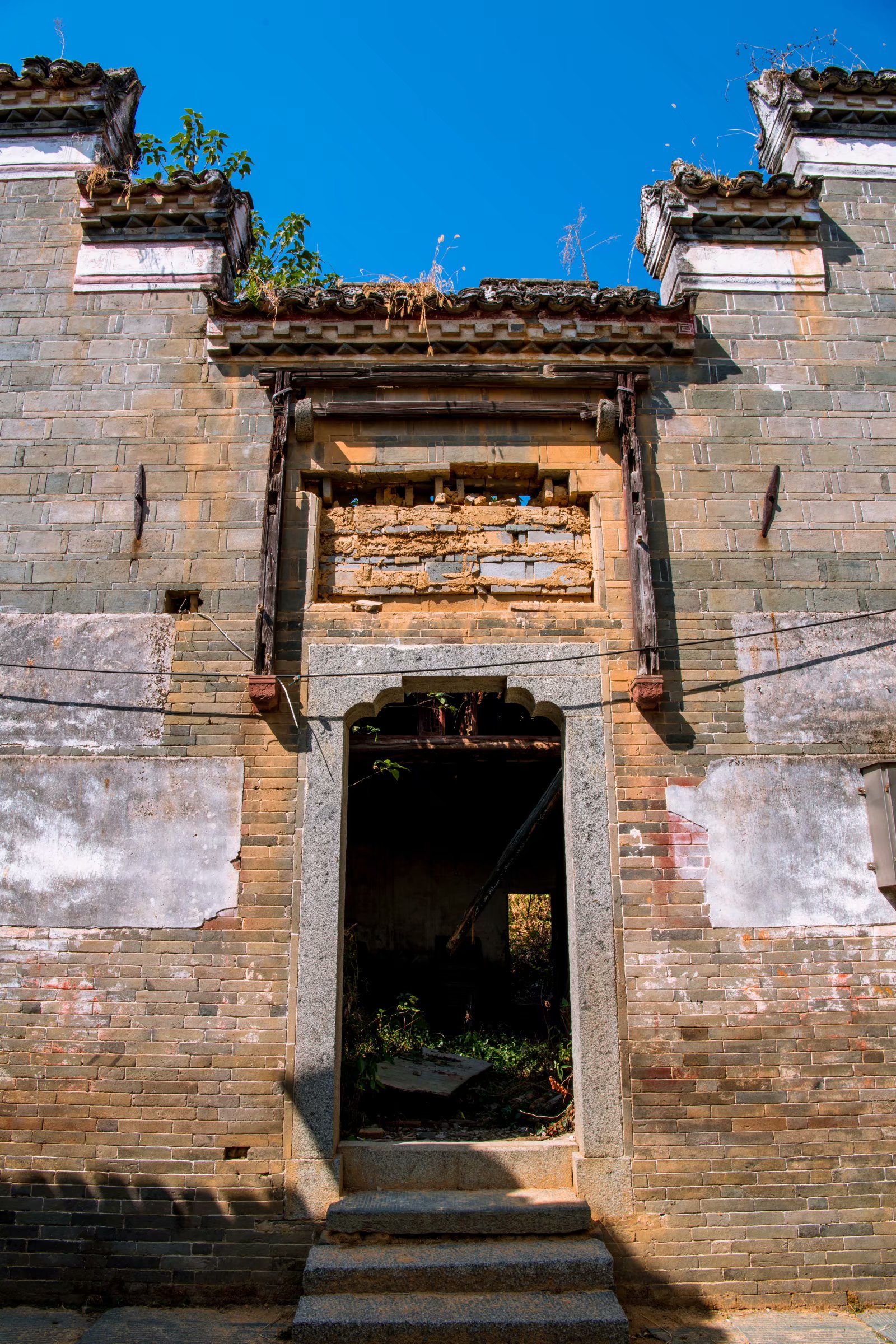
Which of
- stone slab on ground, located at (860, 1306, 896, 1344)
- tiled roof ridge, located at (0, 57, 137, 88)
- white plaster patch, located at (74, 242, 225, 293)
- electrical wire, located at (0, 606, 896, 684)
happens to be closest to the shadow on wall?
electrical wire, located at (0, 606, 896, 684)

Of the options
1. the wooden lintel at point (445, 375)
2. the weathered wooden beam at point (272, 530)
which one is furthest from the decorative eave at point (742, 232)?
the weathered wooden beam at point (272, 530)

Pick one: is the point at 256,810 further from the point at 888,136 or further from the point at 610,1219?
the point at 888,136

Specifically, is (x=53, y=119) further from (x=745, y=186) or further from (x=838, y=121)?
(x=838, y=121)

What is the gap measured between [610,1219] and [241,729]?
370 cm

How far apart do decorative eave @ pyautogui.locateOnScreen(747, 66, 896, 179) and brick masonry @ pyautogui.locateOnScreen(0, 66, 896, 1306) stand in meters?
0.31

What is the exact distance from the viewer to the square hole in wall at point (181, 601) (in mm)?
6258

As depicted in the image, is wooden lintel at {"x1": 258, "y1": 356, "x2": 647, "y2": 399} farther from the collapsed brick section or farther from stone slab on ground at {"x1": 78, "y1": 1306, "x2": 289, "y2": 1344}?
stone slab on ground at {"x1": 78, "y1": 1306, "x2": 289, "y2": 1344}

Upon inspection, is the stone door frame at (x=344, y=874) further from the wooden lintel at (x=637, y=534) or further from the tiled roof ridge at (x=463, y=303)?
the tiled roof ridge at (x=463, y=303)

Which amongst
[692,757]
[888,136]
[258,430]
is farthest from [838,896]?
[888,136]

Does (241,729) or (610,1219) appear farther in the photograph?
(241,729)

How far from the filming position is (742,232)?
707 cm

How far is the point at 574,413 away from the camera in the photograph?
6.56m

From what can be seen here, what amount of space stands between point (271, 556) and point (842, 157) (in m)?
5.70

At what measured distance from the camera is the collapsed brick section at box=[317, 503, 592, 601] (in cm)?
632
